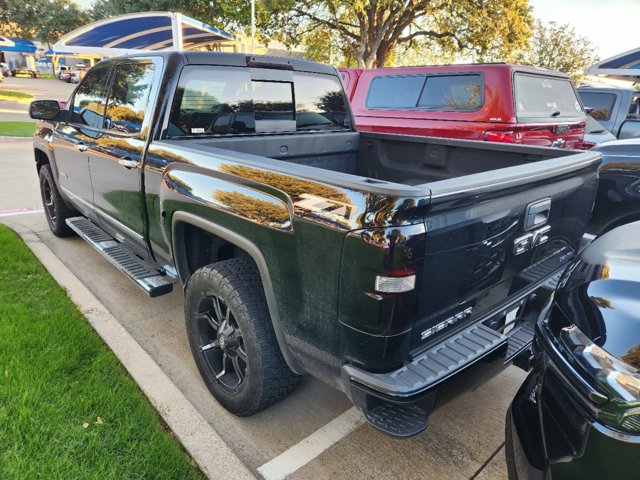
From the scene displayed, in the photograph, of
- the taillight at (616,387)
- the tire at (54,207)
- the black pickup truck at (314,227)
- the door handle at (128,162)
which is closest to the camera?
the taillight at (616,387)

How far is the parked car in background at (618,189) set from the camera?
4.12 metres

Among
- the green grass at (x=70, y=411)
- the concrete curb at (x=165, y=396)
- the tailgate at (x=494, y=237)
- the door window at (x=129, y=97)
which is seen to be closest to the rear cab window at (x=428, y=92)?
the tailgate at (x=494, y=237)

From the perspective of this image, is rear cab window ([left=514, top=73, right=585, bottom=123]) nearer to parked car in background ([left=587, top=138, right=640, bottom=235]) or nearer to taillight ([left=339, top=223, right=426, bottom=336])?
parked car in background ([left=587, top=138, right=640, bottom=235])

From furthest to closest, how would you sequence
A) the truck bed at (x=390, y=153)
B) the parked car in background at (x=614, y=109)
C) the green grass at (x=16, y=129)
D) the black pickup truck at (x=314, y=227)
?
the green grass at (x=16, y=129), the parked car in background at (x=614, y=109), the truck bed at (x=390, y=153), the black pickup truck at (x=314, y=227)

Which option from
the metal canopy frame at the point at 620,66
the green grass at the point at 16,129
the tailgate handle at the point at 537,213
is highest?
the metal canopy frame at the point at 620,66

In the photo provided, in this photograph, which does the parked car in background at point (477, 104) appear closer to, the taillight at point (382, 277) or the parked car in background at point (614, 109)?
the parked car in background at point (614, 109)

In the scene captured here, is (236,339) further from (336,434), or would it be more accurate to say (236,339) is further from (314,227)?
(314,227)

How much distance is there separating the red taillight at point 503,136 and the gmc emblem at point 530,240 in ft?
11.1

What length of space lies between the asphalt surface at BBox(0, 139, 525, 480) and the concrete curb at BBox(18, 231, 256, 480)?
0.05 metres

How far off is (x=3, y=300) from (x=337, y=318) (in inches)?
121

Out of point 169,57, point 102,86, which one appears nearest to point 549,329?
point 169,57

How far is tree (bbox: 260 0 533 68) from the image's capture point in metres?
17.4

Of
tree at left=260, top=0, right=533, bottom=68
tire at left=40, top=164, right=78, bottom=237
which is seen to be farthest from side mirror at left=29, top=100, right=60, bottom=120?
tree at left=260, top=0, right=533, bottom=68

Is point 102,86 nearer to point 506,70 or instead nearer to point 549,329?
point 549,329
